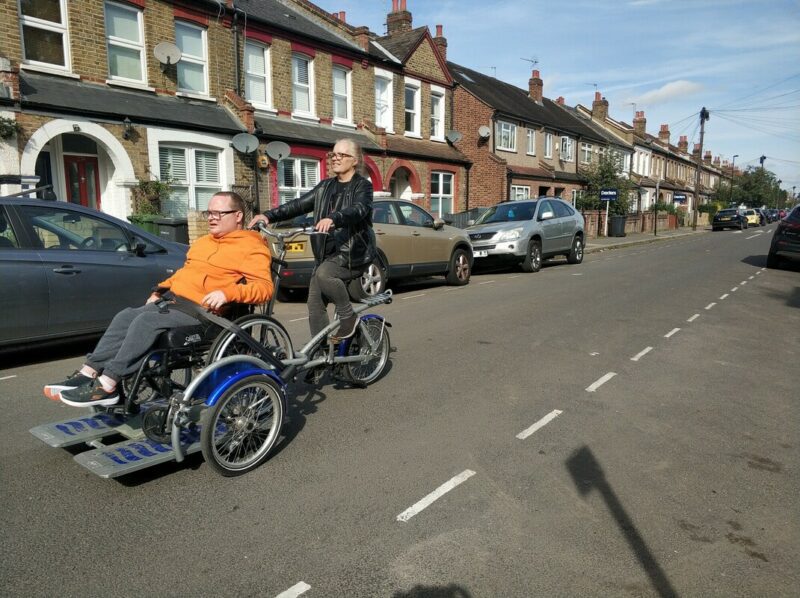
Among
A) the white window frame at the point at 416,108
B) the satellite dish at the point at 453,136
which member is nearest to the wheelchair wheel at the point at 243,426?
the white window frame at the point at 416,108

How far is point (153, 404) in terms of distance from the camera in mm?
3451

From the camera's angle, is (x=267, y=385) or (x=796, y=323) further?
(x=796, y=323)

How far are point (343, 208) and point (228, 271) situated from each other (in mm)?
1093

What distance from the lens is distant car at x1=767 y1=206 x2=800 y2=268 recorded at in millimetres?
15273

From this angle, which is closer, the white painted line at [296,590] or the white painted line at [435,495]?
the white painted line at [296,590]

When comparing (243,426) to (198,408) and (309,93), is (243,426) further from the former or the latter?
(309,93)

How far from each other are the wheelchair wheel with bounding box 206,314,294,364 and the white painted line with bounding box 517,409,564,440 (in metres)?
1.80

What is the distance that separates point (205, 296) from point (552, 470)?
8.03 ft

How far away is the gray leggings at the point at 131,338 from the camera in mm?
3490

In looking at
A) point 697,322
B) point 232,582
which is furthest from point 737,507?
point 697,322

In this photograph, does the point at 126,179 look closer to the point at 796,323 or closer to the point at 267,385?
the point at 267,385

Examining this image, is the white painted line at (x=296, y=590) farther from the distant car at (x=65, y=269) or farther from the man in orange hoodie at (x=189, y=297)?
the distant car at (x=65, y=269)

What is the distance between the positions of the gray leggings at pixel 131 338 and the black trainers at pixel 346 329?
4.43 feet

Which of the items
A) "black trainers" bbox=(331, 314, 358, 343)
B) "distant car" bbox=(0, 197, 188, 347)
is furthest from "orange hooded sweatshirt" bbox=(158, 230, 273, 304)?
"distant car" bbox=(0, 197, 188, 347)
